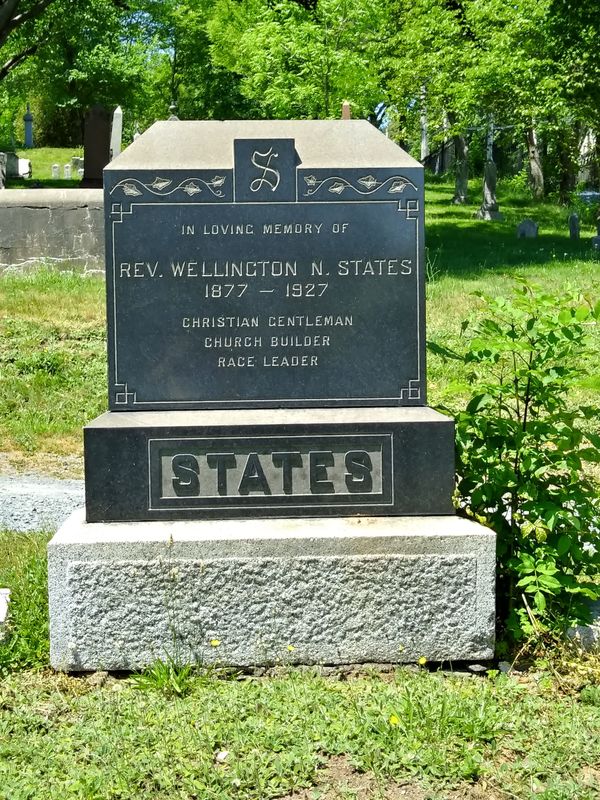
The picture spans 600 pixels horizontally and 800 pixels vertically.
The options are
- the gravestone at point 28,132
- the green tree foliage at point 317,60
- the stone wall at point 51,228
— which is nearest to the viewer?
the stone wall at point 51,228

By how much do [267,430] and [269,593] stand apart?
650mm

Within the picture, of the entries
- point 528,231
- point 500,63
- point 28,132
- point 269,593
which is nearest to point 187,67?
point 28,132

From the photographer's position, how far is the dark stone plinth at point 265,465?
4141 mm

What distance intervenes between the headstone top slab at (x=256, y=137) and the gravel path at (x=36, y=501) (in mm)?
2648

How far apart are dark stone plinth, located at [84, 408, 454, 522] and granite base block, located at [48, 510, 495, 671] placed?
117 millimetres

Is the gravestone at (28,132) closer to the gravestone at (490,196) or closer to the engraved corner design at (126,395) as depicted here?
the gravestone at (490,196)

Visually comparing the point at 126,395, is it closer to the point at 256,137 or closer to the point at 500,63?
the point at 256,137

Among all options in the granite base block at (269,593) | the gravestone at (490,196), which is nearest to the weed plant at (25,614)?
the granite base block at (269,593)

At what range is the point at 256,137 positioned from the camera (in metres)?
4.27

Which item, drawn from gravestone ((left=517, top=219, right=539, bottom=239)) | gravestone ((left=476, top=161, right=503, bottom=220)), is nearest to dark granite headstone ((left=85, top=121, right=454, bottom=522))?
gravestone ((left=517, top=219, right=539, bottom=239))

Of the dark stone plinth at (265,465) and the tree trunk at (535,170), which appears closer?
the dark stone plinth at (265,465)

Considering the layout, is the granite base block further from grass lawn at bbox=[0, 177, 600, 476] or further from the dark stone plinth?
grass lawn at bbox=[0, 177, 600, 476]

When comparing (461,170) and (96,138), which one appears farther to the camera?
(461,170)

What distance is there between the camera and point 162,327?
4246 millimetres
